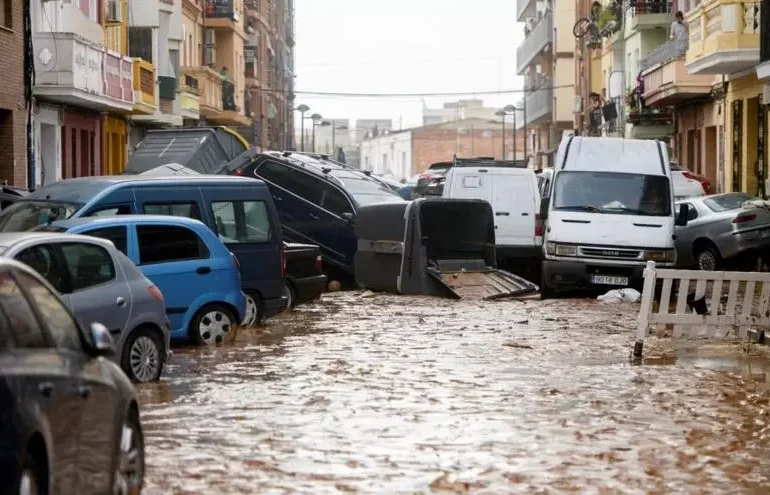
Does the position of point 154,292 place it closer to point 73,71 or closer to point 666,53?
point 73,71

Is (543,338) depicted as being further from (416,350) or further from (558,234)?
(558,234)

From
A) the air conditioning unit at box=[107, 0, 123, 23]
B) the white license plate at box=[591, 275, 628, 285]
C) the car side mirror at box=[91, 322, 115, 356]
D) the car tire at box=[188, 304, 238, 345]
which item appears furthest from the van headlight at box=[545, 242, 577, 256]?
the air conditioning unit at box=[107, 0, 123, 23]

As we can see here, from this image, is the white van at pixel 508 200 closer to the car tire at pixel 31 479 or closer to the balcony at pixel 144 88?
the balcony at pixel 144 88

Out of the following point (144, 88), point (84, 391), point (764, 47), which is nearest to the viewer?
point (84, 391)

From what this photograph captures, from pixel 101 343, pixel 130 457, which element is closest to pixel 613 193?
pixel 130 457

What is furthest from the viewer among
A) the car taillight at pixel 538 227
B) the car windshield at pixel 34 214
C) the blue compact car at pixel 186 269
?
the car taillight at pixel 538 227

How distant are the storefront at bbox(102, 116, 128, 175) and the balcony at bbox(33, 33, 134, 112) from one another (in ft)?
17.0

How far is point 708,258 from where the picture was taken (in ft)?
103

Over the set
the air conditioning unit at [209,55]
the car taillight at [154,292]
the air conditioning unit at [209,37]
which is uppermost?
the air conditioning unit at [209,37]

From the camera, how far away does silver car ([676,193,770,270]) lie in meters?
30.5

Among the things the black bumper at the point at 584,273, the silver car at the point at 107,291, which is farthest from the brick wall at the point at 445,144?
the silver car at the point at 107,291

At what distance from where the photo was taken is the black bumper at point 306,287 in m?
22.9

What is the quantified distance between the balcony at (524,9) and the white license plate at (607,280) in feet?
254

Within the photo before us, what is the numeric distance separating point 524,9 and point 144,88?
208 feet
